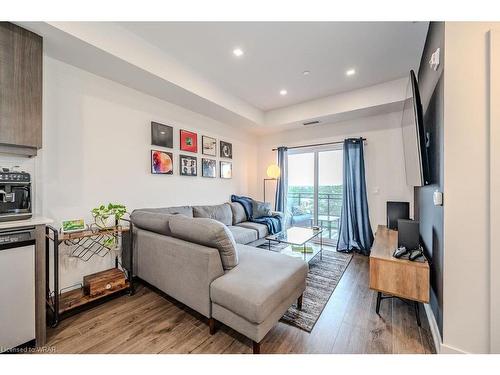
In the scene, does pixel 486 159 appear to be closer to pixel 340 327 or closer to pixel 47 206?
pixel 340 327

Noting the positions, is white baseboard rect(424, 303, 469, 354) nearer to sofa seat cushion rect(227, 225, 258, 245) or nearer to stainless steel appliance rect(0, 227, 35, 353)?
sofa seat cushion rect(227, 225, 258, 245)

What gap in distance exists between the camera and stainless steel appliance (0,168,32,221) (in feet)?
5.27

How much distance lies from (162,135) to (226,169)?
1577 mm

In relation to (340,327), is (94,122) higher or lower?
higher

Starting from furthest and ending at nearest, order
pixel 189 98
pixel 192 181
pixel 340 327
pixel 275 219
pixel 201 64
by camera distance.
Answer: pixel 275 219 < pixel 192 181 < pixel 189 98 < pixel 201 64 < pixel 340 327

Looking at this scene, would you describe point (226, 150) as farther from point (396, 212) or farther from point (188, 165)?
point (396, 212)

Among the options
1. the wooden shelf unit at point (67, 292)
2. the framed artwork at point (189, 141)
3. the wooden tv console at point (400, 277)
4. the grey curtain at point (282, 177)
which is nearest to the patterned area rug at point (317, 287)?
the wooden tv console at point (400, 277)

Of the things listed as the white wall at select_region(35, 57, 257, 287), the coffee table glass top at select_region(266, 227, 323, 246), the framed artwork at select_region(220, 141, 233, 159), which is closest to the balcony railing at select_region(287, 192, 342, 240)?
the coffee table glass top at select_region(266, 227, 323, 246)

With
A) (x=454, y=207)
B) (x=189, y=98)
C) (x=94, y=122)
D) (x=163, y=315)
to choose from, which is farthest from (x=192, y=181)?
(x=454, y=207)

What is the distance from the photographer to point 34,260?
1512mm

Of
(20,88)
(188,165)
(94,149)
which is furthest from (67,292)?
(188,165)

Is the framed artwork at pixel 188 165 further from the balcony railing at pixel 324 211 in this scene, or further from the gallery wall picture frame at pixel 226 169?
the balcony railing at pixel 324 211
